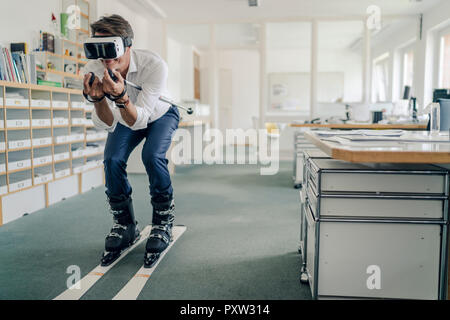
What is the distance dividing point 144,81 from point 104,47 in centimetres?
33

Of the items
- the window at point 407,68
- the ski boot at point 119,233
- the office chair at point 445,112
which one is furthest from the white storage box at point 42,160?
the window at point 407,68

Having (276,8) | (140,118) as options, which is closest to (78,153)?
(140,118)

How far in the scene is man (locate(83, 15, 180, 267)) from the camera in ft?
5.76

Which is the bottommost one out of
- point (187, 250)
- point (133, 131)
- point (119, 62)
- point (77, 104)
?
point (187, 250)

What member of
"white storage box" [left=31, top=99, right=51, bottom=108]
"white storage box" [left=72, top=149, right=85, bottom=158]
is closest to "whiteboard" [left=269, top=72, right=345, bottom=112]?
"white storage box" [left=72, top=149, right=85, bottom=158]

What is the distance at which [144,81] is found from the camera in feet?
6.17

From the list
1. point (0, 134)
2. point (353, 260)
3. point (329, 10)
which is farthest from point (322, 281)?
point (329, 10)

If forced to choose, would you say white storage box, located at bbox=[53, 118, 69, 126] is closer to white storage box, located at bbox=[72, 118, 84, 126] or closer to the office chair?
white storage box, located at bbox=[72, 118, 84, 126]

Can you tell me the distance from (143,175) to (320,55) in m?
6.70

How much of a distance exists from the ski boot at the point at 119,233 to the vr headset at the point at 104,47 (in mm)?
741

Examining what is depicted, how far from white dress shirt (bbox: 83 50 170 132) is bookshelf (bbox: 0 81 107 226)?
1.17 meters

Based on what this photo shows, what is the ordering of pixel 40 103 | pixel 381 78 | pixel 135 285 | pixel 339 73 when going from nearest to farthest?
pixel 135 285, pixel 40 103, pixel 381 78, pixel 339 73

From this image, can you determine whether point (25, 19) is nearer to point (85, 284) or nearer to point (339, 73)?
point (85, 284)

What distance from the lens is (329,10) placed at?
6.04 metres
